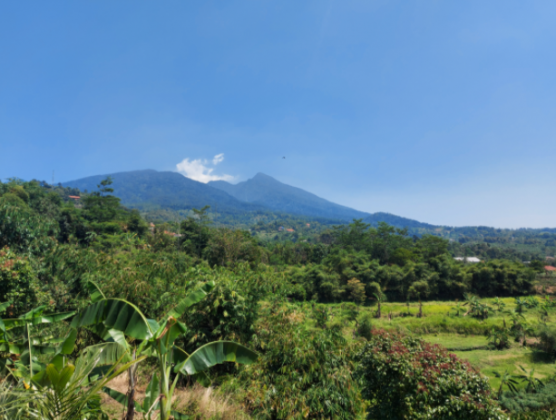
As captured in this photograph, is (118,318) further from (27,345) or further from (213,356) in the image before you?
(27,345)

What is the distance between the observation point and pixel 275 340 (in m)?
5.54

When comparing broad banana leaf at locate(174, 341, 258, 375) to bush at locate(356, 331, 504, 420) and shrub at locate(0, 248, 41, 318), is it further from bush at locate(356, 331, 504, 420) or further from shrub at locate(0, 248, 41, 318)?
shrub at locate(0, 248, 41, 318)

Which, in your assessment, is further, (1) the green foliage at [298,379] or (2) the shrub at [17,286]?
(2) the shrub at [17,286]

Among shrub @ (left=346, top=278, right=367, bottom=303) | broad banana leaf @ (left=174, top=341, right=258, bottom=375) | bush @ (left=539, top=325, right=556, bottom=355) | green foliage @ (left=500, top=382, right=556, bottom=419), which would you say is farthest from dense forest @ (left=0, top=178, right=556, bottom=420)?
shrub @ (left=346, top=278, right=367, bottom=303)

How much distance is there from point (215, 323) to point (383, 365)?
3.74 meters

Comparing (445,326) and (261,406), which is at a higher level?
(261,406)

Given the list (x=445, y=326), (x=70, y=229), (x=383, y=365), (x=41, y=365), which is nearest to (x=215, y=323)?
(x=41, y=365)

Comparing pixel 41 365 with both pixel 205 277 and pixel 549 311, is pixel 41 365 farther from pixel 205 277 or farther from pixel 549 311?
pixel 549 311

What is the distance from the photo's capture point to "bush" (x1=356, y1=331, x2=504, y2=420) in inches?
159

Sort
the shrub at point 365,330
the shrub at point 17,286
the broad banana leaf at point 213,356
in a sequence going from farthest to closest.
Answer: the shrub at point 365,330, the shrub at point 17,286, the broad banana leaf at point 213,356

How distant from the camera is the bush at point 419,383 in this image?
13.2ft

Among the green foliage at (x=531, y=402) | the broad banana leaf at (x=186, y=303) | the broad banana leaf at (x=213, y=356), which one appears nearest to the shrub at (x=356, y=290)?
the green foliage at (x=531, y=402)

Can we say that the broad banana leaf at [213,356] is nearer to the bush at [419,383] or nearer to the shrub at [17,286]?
Result: the bush at [419,383]

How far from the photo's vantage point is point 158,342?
254cm
